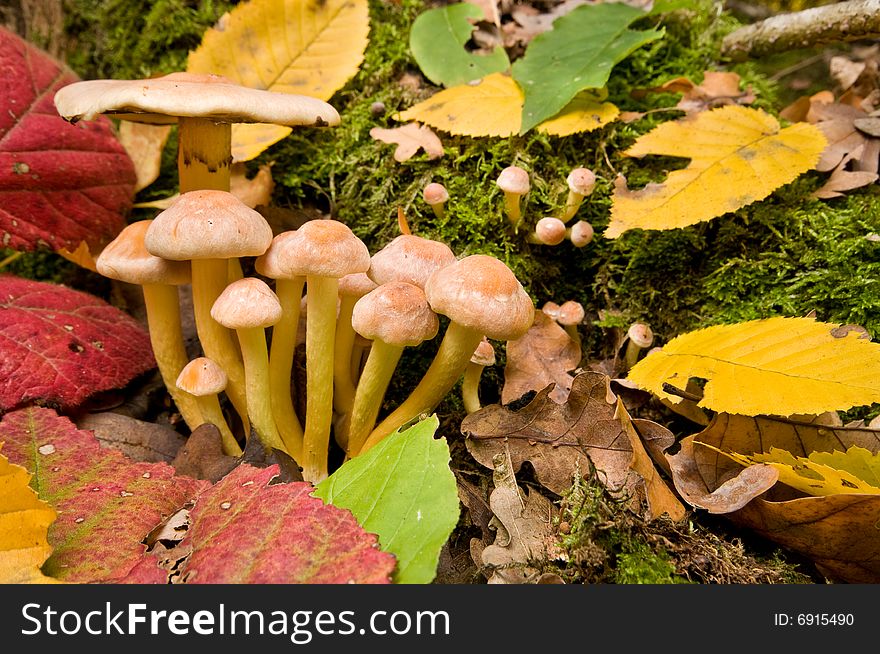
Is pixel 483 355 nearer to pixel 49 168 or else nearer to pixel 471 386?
pixel 471 386

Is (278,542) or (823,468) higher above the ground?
(278,542)

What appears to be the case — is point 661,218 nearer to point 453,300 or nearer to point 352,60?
point 453,300

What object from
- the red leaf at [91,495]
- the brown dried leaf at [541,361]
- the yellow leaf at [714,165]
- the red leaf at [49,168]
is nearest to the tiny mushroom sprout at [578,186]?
the yellow leaf at [714,165]

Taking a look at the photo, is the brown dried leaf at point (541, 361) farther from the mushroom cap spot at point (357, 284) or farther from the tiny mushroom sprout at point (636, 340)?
the mushroom cap spot at point (357, 284)

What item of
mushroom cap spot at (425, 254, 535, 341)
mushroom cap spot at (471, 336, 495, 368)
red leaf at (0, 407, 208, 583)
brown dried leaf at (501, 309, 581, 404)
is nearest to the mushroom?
red leaf at (0, 407, 208, 583)

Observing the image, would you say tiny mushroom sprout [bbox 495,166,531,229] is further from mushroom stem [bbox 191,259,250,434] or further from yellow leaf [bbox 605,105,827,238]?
mushroom stem [bbox 191,259,250,434]

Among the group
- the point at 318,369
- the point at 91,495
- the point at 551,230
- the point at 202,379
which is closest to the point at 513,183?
the point at 551,230

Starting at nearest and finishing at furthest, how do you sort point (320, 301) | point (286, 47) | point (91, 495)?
point (91, 495), point (320, 301), point (286, 47)
